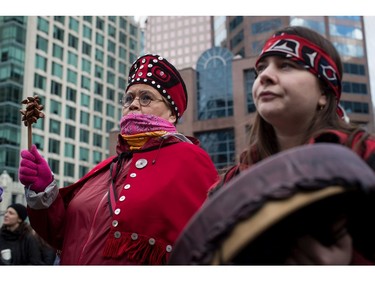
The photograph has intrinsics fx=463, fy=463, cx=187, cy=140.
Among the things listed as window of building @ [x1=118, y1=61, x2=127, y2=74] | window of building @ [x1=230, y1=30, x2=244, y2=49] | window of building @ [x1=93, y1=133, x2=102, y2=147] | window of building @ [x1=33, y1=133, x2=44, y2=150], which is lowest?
window of building @ [x1=33, y1=133, x2=44, y2=150]

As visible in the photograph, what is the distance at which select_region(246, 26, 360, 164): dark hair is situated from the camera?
1.53m

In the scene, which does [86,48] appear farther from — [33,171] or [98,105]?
[33,171]

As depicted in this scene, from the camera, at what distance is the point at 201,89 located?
3997 cm

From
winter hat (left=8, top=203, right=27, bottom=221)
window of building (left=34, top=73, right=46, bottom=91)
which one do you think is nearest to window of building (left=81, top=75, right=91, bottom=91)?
window of building (left=34, top=73, right=46, bottom=91)

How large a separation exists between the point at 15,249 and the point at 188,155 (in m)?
3.98

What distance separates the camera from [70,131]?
1875 inches

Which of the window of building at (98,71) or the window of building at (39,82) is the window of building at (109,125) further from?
the window of building at (39,82)

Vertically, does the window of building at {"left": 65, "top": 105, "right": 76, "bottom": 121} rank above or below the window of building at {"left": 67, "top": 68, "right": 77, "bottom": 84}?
below

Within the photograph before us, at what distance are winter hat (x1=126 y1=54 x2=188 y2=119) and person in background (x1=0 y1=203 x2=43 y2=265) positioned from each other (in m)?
3.56

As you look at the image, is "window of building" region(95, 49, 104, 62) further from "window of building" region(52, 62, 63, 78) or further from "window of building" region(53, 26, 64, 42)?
"window of building" region(52, 62, 63, 78)

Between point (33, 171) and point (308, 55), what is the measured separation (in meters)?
1.50

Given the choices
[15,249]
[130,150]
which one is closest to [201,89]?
[15,249]

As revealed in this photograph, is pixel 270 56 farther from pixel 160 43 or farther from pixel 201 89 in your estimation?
pixel 160 43

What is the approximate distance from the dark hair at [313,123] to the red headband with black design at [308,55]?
0.9 inches
